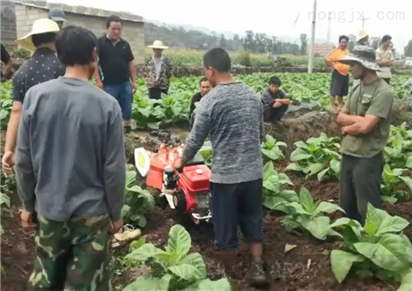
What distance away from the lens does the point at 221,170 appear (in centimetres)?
361

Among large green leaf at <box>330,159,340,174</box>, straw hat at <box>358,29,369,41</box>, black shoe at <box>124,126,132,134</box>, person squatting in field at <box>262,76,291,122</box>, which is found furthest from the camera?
straw hat at <box>358,29,369,41</box>

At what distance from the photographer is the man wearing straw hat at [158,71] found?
29.0ft

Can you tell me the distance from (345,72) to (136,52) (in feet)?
44.0

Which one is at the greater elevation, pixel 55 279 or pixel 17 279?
pixel 55 279

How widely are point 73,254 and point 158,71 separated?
6.58 metres

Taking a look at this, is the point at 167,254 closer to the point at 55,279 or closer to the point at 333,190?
the point at 55,279

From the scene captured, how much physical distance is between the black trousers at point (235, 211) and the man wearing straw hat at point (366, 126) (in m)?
1.08

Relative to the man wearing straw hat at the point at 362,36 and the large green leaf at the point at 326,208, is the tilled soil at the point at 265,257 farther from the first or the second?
the man wearing straw hat at the point at 362,36

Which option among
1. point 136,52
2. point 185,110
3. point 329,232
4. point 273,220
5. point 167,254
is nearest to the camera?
point 167,254

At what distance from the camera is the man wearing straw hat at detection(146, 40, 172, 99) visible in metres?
8.83

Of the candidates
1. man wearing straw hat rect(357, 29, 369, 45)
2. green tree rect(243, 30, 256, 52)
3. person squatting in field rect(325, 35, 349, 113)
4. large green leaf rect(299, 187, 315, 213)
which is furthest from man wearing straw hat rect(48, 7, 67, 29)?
green tree rect(243, 30, 256, 52)

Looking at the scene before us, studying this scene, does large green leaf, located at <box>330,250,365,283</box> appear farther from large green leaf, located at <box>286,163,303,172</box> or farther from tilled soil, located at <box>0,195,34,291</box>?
large green leaf, located at <box>286,163,303,172</box>

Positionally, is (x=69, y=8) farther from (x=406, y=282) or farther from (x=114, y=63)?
(x=406, y=282)

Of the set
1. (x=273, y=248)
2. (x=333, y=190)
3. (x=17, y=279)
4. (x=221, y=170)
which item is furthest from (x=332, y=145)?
(x=17, y=279)
